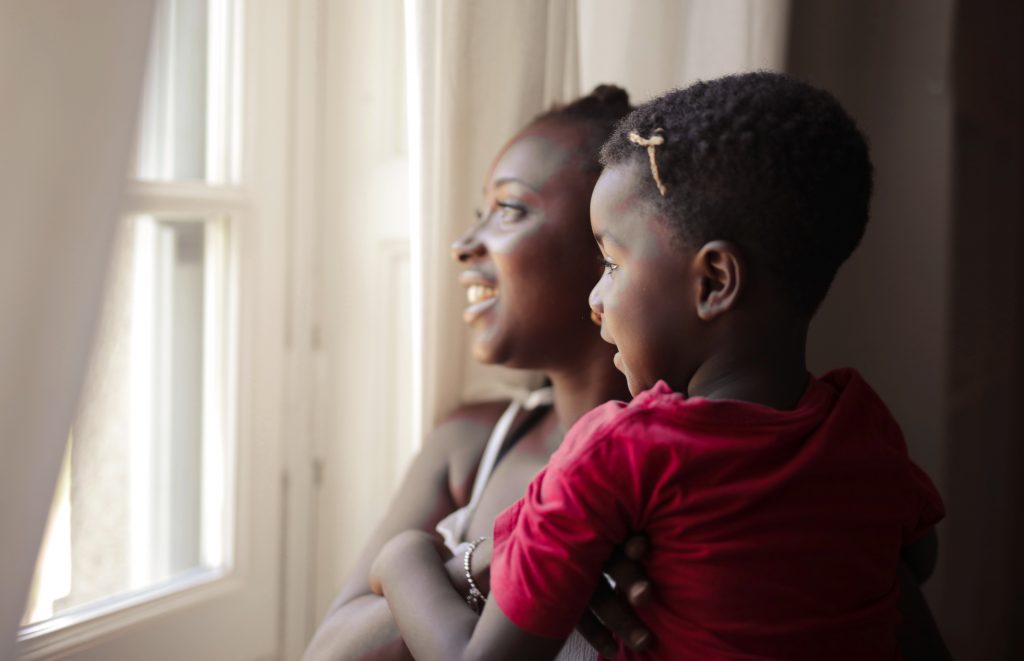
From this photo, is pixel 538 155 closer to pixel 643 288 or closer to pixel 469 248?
pixel 469 248

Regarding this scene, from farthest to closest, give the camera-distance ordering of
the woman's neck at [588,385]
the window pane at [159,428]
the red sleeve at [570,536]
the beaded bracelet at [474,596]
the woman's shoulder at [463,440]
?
1. the window pane at [159,428]
2. the woman's shoulder at [463,440]
3. the woman's neck at [588,385]
4. the beaded bracelet at [474,596]
5. the red sleeve at [570,536]

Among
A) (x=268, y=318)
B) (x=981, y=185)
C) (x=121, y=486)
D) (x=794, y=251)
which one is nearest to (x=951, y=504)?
(x=981, y=185)

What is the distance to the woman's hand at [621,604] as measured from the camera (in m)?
0.71

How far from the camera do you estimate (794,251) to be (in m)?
0.72

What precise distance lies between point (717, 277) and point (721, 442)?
133mm

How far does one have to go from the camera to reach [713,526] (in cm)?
69

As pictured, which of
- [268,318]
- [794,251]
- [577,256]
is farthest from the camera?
[268,318]

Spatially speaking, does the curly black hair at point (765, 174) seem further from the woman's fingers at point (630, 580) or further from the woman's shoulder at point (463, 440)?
the woman's shoulder at point (463, 440)

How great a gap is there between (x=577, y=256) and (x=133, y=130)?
49 cm

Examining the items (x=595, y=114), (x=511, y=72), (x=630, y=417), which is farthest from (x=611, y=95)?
(x=630, y=417)

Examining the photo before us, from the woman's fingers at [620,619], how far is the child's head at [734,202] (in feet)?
0.59

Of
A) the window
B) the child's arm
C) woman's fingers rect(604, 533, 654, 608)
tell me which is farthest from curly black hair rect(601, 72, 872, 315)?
the window

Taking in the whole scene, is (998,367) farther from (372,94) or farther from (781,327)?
(372,94)

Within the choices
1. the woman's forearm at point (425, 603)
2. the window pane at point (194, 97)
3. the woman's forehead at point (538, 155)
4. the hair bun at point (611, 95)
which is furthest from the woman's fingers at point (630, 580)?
the window pane at point (194, 97)
